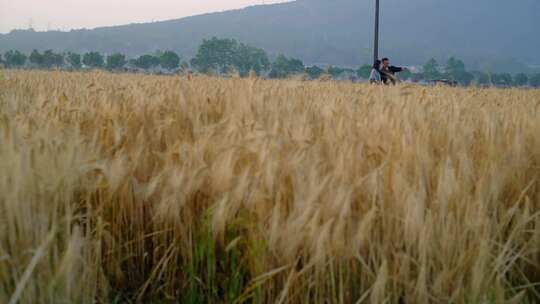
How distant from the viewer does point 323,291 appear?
3.34 feet

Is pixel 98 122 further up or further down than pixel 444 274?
further up

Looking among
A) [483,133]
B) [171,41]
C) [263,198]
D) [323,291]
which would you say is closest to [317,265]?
[323,291]

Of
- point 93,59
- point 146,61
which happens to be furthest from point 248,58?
point 93,59

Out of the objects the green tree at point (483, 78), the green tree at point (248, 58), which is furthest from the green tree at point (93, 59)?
the green tree at point (483, 78)

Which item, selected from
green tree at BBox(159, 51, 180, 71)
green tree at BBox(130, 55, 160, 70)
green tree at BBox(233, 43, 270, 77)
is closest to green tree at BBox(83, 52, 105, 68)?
green tree at BBox(130, 55, 160, 70)

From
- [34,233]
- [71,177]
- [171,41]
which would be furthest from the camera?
[171,41]

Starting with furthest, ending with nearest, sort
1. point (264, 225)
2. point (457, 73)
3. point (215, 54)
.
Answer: point (457, 73) < point (215, 54) < point (264, 225)

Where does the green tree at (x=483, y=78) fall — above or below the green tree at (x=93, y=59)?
below

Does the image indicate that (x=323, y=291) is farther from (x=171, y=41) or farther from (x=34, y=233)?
(x=171, y=41)

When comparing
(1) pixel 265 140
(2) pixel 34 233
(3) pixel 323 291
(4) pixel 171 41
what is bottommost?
(3) pixel 323 291

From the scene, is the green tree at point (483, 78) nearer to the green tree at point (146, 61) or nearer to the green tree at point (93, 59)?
the green tree at point (146, 61)

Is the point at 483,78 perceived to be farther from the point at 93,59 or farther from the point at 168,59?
the point at 93,59

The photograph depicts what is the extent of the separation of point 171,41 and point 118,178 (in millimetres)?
182140

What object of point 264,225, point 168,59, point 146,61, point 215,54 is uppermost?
point 215,54
